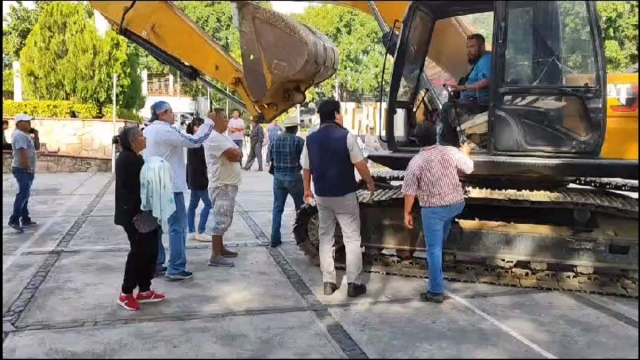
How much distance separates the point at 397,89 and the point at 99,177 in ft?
38.4

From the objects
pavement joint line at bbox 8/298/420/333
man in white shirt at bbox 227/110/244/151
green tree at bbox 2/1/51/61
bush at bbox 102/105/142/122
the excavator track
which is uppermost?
green tree at bbox 2/1/51/61

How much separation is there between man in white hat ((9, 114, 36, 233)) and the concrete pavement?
4.81ft

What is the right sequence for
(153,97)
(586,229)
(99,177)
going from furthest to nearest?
(153,97) → (99,177) → (586,229)

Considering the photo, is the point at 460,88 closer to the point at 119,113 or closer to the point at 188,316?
the point at 188,316

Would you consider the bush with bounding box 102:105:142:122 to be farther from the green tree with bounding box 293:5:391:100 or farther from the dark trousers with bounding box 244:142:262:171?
the green tree with bounding box 293:5:391:100

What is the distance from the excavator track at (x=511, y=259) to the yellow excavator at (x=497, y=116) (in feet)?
0.04

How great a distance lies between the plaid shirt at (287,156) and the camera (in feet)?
23.7

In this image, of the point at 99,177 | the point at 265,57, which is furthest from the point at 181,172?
the point at 99,177

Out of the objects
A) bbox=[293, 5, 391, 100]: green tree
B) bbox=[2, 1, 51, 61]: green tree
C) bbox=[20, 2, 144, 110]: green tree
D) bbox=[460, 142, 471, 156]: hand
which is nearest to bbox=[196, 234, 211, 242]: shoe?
bbox=[460, 142, 471, 156]: hand

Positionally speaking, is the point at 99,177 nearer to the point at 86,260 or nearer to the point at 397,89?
the point at 86,260

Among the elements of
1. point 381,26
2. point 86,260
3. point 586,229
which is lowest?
point 86,260

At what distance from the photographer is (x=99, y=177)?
15.9 meters

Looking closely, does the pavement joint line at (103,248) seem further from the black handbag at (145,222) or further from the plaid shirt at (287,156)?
the black handbag at (145,222)

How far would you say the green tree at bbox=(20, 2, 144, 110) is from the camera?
60.9ft
